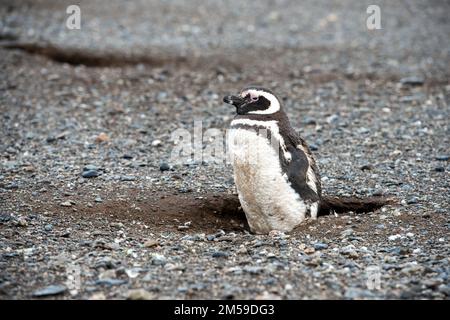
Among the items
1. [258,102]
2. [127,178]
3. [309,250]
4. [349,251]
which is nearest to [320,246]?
[309,250]

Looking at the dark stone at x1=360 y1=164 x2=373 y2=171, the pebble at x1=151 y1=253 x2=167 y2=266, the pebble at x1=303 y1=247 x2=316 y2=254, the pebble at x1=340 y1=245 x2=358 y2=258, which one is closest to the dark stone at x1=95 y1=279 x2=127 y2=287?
the pebble at x1=151 y1=253 x2=167 y2=266

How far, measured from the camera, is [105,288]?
436cm

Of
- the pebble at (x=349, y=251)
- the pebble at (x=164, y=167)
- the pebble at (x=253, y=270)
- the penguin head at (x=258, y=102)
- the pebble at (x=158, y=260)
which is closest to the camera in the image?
the pebble at (x=253, y=270)

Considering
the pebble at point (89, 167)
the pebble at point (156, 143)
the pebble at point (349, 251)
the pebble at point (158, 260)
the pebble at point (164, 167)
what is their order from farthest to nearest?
1. the pebble at point (156, 143)
2. the pebble at point (164, 167)
3. the pebble at point (89, 167)
4. the pebble at point (349, 251)
5. the pebble at point (158, 260)

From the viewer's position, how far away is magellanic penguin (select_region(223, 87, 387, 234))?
527 cm

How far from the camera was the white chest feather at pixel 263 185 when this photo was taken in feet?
17.2

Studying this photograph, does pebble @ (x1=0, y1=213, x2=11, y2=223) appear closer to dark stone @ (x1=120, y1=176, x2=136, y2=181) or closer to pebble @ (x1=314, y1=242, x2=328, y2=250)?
dark stone @ (x1=120, y1=176, x2=136, y2=181)

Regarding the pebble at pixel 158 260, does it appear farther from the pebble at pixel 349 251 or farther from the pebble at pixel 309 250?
the pebble at pixel 349 251

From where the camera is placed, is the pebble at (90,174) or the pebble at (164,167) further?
the pebble at (164,167)

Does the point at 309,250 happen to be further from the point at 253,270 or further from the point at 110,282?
the point at 110,282

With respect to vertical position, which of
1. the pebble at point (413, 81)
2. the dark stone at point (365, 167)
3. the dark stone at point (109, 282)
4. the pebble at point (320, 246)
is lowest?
the dark stone at point (109, 282)

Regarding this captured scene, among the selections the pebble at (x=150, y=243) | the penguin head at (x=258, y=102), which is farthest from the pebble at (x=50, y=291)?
the penguin head at (x=258, y=102)

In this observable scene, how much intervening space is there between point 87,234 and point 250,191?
51.0 inches

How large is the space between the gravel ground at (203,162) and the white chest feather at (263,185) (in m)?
0.20
